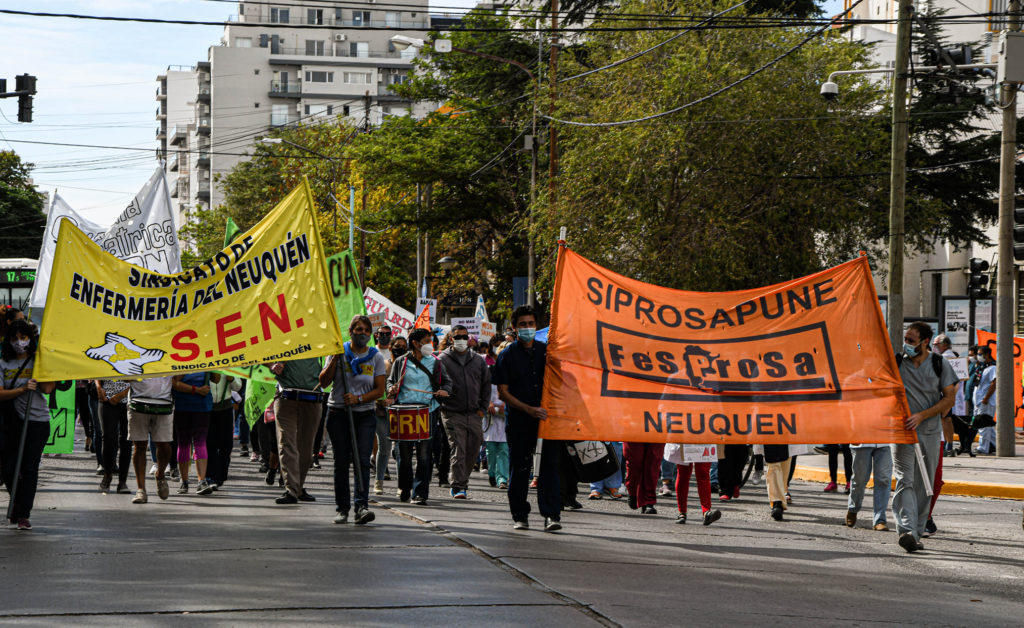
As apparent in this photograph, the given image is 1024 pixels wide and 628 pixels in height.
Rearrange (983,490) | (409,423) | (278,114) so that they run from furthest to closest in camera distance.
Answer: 1. (278,114)
2. (983,490)
3. (409,423)

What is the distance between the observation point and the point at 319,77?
111 meters

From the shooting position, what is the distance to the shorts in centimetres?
1295

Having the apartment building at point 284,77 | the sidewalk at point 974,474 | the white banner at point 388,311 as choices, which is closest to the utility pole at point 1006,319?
the sidewalk at point 974,474

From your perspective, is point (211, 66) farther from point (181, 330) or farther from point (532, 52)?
point (181, 330)

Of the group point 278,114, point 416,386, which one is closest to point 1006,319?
point 416,386

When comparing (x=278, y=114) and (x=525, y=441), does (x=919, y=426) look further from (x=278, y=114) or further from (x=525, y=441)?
(x=278, y=114)

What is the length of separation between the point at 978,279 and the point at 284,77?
3645 inches

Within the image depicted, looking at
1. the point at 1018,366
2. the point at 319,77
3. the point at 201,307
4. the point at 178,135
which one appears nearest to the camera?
the point at 201,307

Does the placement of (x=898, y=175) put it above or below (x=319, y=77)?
below

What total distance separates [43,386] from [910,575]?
6.79 meters

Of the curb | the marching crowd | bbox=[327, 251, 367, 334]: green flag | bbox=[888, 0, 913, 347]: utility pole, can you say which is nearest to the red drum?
the marching crowd

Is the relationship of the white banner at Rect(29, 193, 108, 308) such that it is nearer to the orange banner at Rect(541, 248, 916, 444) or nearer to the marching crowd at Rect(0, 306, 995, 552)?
the marching crowd at Rect(0, 306, 995, 552)

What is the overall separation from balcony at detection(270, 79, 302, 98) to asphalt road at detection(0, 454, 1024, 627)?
99.6m

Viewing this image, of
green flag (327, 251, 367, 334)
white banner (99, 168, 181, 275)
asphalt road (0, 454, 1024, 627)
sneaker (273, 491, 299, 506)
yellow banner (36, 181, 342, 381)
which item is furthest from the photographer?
white banner (99, 168, 181, 275)
